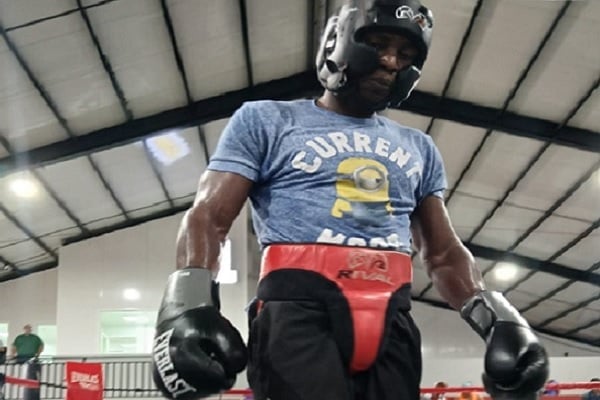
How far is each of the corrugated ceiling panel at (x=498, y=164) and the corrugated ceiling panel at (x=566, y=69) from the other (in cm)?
66

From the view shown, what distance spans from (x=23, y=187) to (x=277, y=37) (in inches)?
152

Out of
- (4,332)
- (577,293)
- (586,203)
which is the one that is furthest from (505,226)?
(4,332)

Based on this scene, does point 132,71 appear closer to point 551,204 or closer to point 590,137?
point 590,137

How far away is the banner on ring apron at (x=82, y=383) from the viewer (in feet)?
20.1

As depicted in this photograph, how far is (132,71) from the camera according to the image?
8.62m

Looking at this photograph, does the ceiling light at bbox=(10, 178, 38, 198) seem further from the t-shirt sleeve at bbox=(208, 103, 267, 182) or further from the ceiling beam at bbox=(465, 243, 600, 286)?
the t-shirt sleeve at bbox=(208, 103, 267, 182)

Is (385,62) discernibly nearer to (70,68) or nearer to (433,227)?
(433,227)

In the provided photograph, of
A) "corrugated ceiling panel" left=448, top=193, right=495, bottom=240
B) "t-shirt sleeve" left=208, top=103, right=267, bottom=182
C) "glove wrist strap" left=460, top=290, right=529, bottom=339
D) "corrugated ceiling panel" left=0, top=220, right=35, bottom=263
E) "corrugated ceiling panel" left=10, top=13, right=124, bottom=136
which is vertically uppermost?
"corrugated ceiling panel" left=0, top=220, right=35, bottom=263

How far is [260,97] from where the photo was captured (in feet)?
34.3

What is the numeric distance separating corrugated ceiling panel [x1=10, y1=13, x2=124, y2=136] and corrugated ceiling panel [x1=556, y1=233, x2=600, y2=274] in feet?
23.1

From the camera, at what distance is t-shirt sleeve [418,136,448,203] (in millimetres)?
1592

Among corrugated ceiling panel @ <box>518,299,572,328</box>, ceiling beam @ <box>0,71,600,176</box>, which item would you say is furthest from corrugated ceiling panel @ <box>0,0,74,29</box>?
corrugated ceiling panel @ <box>518,299,572,328</box>

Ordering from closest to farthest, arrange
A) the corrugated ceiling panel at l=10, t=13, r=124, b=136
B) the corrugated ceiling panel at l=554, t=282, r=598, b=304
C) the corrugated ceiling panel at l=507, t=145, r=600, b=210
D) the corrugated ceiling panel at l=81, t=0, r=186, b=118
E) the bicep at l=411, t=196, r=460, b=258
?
the bicep at l=411, t=196, r=460, b=258, the corrugated ceiling panel at l=10, t=13, r=124, b=136, the corrugated ceiling panel at l=81, t=0, r=186, b=118, the corrugated ceiling panel at l=507, t=145, r=600, b=210, the corrugated ceiling panel at l=554, t=282, r=598, b=304

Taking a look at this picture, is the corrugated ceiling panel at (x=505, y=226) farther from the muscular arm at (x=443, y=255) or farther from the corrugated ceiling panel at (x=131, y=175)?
the muscular arm at (x=443, y=255)
